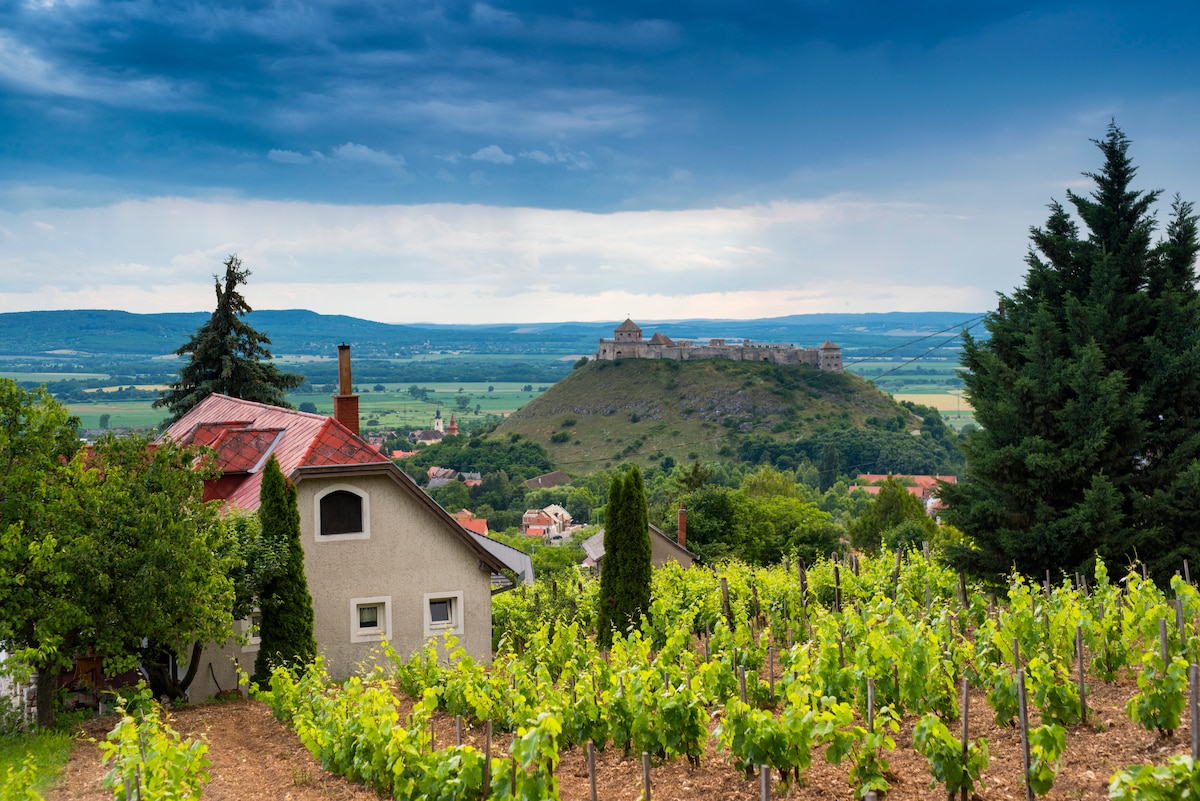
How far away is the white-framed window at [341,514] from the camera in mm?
17656

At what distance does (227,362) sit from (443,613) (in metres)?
17.4

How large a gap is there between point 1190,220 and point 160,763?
62.8 ft

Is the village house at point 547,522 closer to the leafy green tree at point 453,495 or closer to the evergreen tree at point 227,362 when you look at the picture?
the leafy green tree at point 453,495

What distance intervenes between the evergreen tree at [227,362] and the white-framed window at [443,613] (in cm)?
1709

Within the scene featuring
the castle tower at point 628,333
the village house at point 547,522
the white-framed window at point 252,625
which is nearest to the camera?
the white-framed window at point 252,625

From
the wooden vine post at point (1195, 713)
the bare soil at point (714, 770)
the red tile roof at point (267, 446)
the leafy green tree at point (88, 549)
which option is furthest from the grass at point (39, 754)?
the wooden vine post at point (1195, 713)

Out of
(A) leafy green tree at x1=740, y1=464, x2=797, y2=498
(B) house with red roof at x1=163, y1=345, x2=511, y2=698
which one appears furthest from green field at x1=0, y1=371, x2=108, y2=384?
(B) house with red roof at x1=163, y1=345, x2=511, y2=698

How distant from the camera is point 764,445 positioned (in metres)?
124

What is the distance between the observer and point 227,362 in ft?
107

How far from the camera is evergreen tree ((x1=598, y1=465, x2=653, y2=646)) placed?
18.7 metres

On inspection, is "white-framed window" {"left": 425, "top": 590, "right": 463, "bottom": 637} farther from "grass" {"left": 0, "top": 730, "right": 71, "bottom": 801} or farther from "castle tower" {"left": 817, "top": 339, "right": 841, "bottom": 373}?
"castle tower" {"left": 817, "top": 339, "right": 841, "bottom": 373}

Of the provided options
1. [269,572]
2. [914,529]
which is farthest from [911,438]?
[269,572]

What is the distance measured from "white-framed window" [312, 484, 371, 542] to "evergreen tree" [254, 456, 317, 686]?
89.7 inches

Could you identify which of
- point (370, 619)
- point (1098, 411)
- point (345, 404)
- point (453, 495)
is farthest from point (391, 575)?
point (453, 495)
